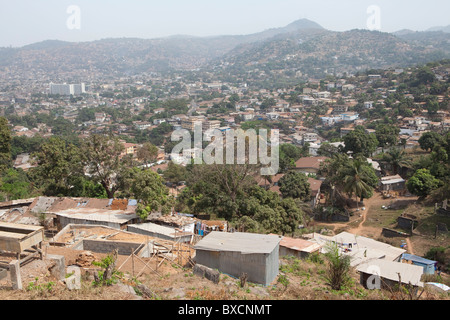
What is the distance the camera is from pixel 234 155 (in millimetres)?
11539

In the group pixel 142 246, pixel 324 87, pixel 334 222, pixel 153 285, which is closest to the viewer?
pixel 153 285

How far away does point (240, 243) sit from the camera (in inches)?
253

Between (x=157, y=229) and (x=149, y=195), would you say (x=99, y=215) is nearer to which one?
(x=149, y=195)

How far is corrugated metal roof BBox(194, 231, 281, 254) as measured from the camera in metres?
6.07

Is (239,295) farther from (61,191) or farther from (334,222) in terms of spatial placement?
(334,222)

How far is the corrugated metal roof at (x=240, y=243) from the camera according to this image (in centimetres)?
607

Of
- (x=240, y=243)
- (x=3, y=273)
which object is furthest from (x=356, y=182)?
(x=3, y=273)

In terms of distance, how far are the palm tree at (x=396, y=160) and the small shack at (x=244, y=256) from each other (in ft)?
55.1

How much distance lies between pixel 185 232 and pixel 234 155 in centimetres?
348

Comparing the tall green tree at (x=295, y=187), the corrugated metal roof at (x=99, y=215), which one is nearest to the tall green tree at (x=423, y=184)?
the tall green tree at (x=295, y=187)

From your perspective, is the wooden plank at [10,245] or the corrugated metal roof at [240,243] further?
the corrugated metal roof at [240,243]

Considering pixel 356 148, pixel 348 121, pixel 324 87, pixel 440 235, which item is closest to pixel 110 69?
pixel 324 87

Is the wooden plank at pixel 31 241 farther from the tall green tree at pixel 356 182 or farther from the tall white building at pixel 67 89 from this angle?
the tall white building at pixel 67 89

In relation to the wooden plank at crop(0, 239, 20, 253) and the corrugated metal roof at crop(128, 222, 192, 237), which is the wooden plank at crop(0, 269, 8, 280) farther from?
the corrugated metal roof at crop(128, 222, 192, 237)
